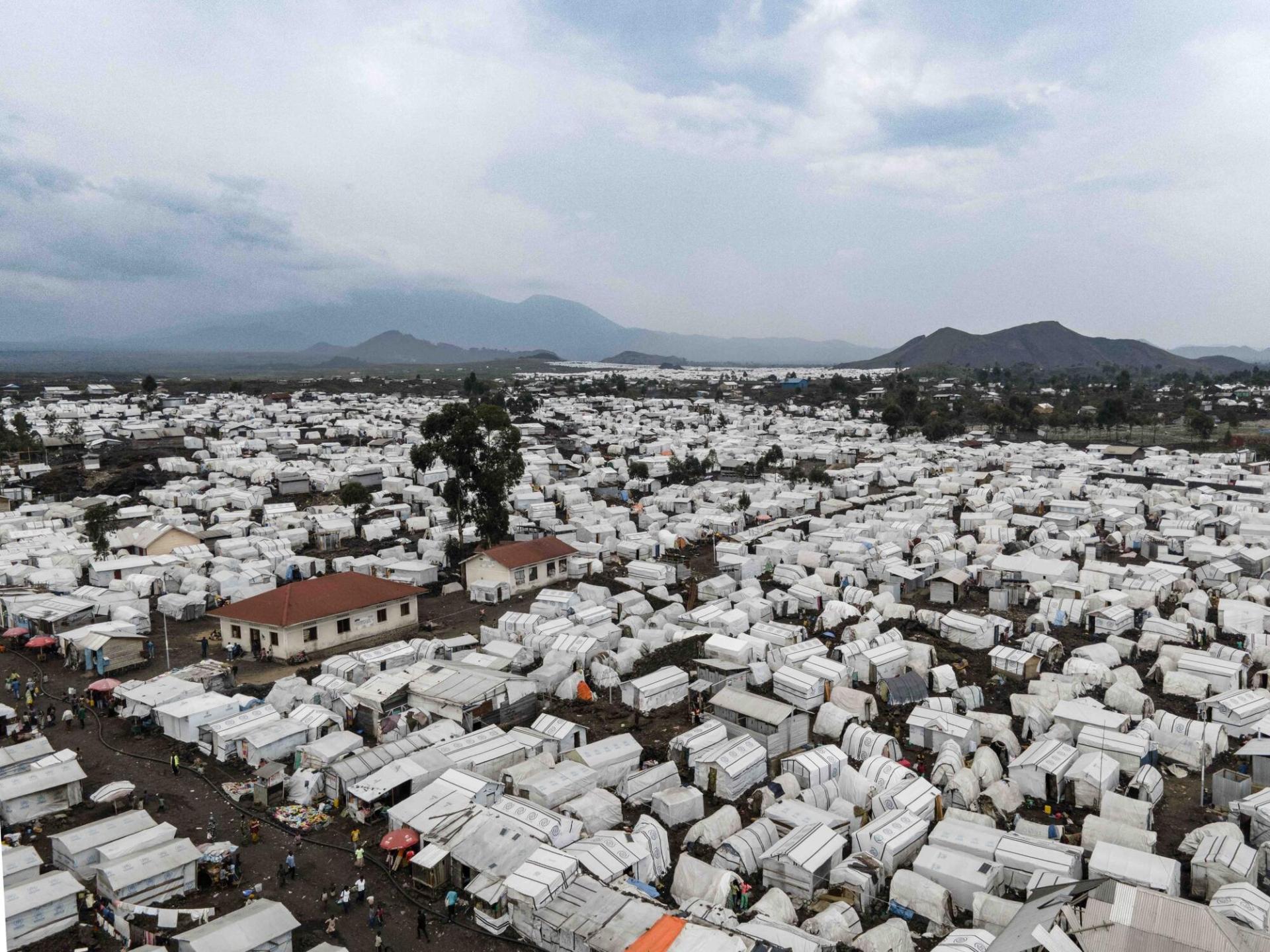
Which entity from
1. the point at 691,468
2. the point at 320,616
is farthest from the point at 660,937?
the point at 691,468

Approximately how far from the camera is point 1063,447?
193 ft

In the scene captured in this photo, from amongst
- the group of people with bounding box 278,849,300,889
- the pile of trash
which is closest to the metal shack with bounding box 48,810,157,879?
the pile of trash

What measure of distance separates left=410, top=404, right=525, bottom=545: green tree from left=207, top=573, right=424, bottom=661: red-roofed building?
6.37m

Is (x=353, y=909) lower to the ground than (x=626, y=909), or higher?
lower

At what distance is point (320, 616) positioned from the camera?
2203 cm

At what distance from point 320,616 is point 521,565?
756 centimetres

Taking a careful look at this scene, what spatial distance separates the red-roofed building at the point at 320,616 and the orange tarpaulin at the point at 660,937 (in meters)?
15.3

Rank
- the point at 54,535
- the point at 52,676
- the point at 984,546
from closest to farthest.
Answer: the point at 52,676, the point at 984,546, the point at 54,535

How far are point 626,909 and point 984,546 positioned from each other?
1002 inches

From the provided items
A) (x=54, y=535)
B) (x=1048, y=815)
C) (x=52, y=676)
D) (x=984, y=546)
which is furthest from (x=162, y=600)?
(x=984, y=546)

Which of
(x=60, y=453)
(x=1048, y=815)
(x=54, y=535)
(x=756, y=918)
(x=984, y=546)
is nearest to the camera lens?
(x=756, y=918)

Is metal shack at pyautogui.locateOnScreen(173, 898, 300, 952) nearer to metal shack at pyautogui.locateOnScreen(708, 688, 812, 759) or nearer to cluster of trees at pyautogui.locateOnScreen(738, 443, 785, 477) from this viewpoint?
metal shack at pyautogui.locateOnScreen(708, 688, 812, 759)

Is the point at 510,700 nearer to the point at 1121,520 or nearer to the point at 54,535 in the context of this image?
the point at 54,535

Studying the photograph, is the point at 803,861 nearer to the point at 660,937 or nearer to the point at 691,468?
the point at 660,937
